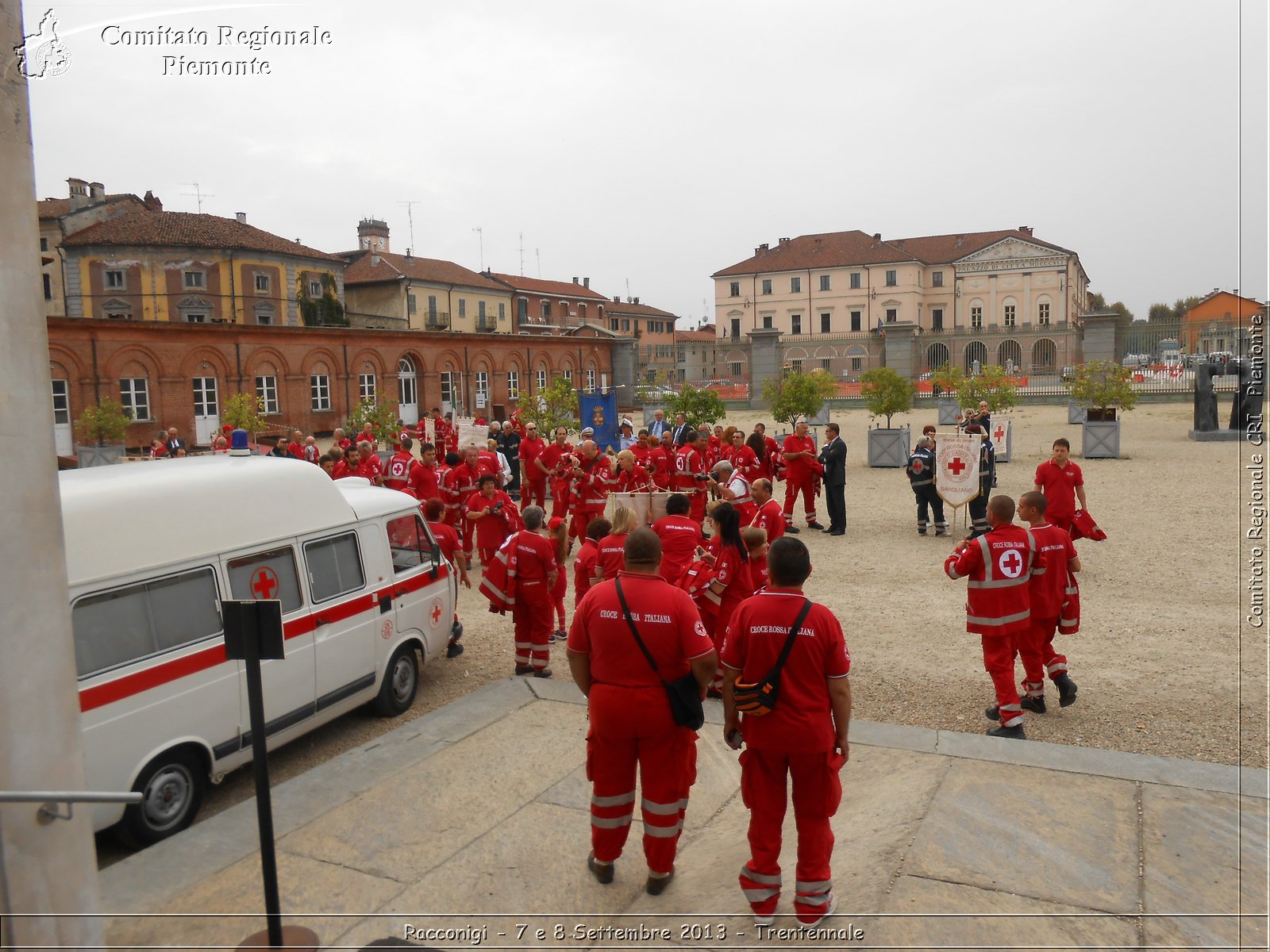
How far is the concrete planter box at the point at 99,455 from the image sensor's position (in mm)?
29047

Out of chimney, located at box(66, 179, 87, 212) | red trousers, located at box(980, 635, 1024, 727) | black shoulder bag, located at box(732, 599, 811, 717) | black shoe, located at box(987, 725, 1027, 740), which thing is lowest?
black shoe, located at box(987, 725, 1027, 740)

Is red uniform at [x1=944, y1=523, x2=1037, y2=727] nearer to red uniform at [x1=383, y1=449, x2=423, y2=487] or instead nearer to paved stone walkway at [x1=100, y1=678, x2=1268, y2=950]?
paved stone walkway at [x1=100, y1=678, x2=1268, y2=950]

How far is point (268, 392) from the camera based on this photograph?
41.4 metres

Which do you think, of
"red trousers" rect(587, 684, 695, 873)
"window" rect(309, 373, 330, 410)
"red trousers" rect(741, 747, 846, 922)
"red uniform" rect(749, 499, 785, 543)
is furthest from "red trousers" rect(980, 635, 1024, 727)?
"window" rect(309, 373, 330, 410)

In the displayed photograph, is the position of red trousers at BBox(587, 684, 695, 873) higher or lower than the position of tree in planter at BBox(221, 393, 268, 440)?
lower

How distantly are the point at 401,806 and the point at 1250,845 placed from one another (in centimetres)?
526

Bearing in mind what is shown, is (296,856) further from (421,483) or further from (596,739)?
(421,483)

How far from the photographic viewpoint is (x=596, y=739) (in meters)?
4.84

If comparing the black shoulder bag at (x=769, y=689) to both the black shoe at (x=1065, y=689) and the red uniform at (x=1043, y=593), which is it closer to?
the red uniform at (x=1043, y=593)

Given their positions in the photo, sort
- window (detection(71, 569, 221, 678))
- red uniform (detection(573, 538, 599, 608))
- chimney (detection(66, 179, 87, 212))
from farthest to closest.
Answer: chimney (detection(66, 179, 87, 212))
red uniform (detection(573, 538, 599, 608))
window (detection(71, 569, 221, 678))

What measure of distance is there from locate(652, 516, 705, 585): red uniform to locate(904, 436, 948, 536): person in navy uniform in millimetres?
8614

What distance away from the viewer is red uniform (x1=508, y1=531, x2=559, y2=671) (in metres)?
8.71

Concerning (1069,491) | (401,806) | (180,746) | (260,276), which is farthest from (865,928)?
(260,276)

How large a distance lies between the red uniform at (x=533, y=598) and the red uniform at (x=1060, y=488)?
22.5 ft
